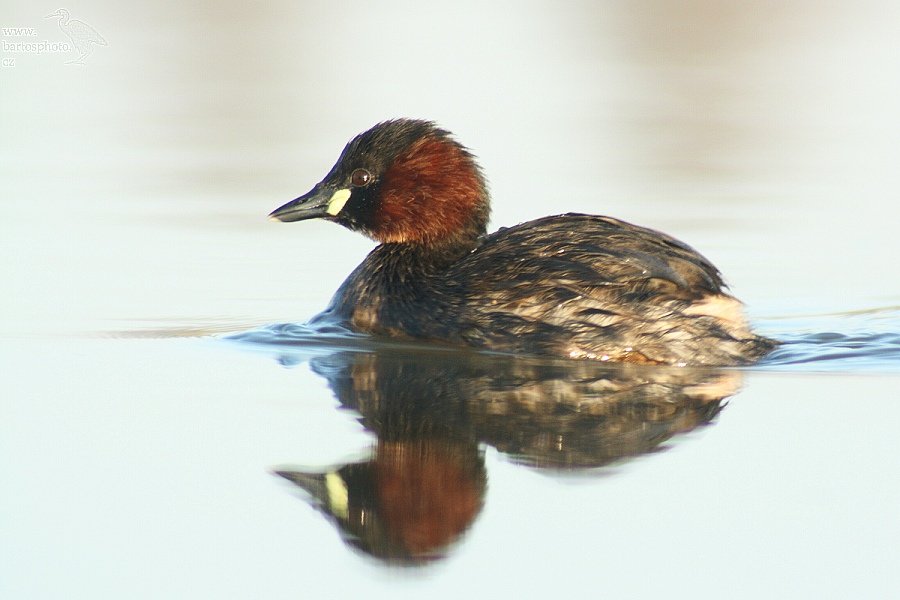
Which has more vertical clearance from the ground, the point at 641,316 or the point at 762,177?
the point at 762,177

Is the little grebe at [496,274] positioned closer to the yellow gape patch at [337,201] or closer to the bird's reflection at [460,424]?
the yellow gape patch at [337,201]

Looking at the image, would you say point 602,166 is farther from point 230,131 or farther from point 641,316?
point 641,316

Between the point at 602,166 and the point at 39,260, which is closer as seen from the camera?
the point at 39,260

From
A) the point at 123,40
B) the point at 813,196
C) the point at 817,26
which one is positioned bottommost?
the point at 813,196

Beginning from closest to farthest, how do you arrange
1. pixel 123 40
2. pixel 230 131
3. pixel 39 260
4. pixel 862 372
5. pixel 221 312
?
pixel 862 372 → pixel 221 312 → pixel 39 260 → pixel 230 131 → pixel 123 40

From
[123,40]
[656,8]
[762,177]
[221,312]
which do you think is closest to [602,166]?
[762,177]

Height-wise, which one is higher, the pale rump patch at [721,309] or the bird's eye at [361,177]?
the bird's eye at [361,177]

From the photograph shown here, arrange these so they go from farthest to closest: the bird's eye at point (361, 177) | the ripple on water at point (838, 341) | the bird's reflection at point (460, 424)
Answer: the bird's eye at point (361, 177) → the ripple on water at point (838, 341) → the bird's reflection at point (460, 424)

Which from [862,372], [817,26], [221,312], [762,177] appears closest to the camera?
[862,372]

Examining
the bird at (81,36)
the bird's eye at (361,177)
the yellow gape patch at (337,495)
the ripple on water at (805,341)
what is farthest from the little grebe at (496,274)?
the bird at (81,36)
